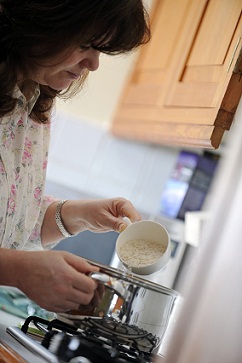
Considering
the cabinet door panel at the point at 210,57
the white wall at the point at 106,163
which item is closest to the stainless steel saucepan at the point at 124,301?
the cabinet door panel at the point at 210,57

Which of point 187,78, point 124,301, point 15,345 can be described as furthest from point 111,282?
point 187,78

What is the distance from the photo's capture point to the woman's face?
1269mm

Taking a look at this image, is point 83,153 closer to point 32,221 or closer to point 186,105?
point 186,105

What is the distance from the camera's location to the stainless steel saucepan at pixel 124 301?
1110 mm

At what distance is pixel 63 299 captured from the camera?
3.53 ft

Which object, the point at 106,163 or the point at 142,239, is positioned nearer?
the point at 142,239

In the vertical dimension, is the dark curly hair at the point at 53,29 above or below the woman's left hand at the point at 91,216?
above

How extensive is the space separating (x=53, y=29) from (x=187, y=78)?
0.84 meters

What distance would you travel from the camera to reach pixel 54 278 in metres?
1.06

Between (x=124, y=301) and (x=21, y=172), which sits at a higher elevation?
(x=21, y=172)

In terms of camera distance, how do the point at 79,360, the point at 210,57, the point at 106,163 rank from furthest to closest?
the point at 106,163 < the point at 210,57 < the point at 79,360

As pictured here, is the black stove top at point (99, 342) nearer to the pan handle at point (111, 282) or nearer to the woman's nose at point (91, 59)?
the pan handle at point (111, 282)

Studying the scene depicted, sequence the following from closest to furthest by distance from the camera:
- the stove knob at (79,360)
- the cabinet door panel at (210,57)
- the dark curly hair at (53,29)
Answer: the stove knob at (79,360), the dark curly hair at (53,29), the cabinet door panel at (210,57)

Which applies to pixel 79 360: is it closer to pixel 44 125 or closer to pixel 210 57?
pixel 44 125
